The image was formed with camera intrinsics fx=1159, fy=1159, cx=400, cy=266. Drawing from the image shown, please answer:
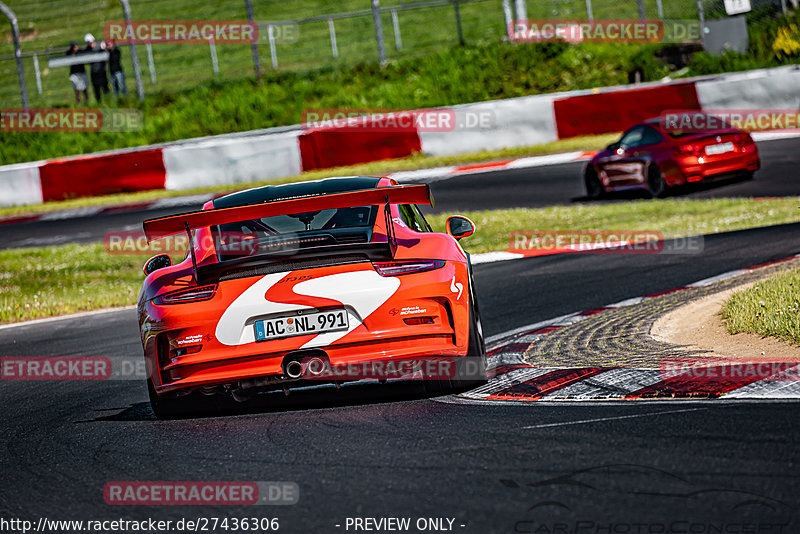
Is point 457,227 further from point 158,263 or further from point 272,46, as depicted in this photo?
point 272,46

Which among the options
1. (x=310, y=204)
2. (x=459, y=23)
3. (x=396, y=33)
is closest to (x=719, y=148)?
(x=310, y=204)

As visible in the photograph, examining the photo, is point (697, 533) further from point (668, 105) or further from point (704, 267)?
point (668, 105)

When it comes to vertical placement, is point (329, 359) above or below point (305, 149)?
below

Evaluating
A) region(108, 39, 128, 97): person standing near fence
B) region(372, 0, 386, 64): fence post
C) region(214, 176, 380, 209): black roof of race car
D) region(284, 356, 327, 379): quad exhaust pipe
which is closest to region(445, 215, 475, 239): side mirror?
region(214, 176, 380, 209): black roof of race car

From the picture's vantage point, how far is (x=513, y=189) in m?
18.4

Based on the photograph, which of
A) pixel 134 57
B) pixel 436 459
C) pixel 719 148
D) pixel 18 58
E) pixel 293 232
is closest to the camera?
pixel 436 459

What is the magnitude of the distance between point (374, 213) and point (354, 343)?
3.52 feet

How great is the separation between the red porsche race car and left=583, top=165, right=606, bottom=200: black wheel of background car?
11.6m

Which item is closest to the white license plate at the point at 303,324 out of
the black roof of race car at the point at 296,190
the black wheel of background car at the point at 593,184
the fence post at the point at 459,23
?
the black roof of race car at the point at 296,190

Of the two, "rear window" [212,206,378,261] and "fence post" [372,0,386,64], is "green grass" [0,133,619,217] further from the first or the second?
"rear window" [212,206,378,261]

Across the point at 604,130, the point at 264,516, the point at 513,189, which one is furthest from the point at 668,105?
the point at 264,516

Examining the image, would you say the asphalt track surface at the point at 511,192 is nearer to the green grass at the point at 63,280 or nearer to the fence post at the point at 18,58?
the green grass at the point at 63,280

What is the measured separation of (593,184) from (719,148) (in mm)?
2029

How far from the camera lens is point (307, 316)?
18.6 feet
